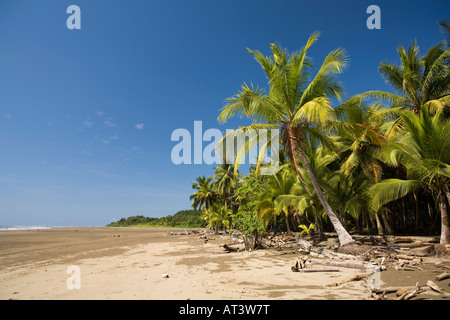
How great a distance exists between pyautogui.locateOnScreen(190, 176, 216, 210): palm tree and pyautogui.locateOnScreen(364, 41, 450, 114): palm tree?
28.6 metres

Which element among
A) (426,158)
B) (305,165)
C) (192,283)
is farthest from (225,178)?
(192,283)

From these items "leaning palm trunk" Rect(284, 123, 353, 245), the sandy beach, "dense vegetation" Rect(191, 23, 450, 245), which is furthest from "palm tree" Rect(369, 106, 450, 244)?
the sandy beach

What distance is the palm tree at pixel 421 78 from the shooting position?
1241 cm

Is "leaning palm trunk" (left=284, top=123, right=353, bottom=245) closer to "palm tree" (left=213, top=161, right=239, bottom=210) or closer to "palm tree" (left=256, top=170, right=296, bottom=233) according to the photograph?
"palm tree" (left=256, top=170, right=296, bottom=233)

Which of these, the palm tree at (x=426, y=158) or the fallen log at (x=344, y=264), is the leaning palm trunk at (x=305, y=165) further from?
the fallen log at (x=344, y=264)

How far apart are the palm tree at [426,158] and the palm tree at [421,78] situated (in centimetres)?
470

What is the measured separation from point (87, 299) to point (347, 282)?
19.1 feet

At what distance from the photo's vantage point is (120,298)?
15.8 ft

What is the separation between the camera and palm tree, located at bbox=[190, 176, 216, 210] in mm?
38688

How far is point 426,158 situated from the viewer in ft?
28.1

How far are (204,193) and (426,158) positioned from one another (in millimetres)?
32801

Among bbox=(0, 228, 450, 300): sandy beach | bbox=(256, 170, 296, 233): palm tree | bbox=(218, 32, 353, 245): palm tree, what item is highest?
bbox=(218, 32, 353, 245): palm tree
